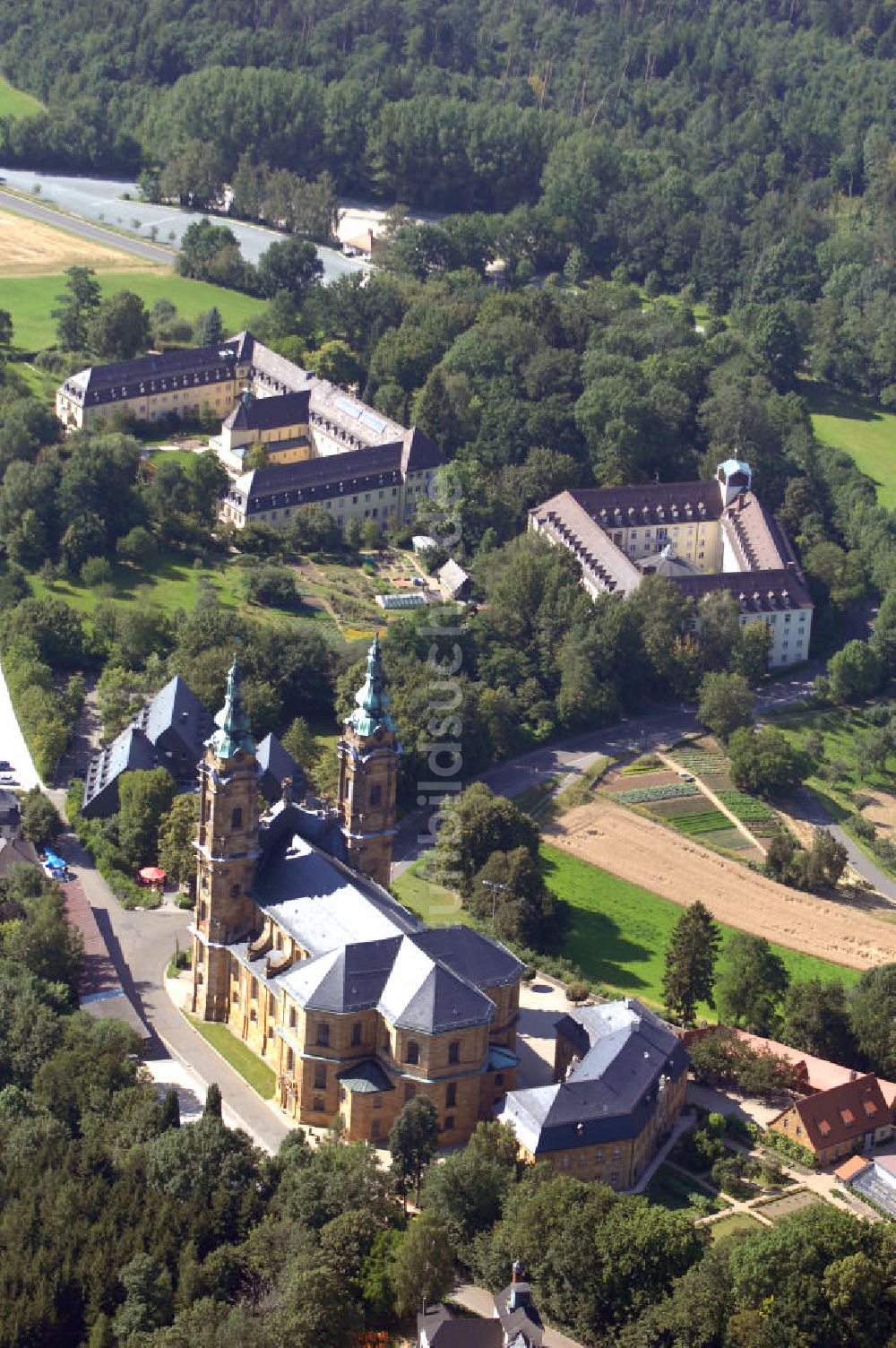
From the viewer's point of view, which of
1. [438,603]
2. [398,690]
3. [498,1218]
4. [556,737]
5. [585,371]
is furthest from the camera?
[585,371]

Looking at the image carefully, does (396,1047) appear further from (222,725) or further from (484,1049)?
(222,725)

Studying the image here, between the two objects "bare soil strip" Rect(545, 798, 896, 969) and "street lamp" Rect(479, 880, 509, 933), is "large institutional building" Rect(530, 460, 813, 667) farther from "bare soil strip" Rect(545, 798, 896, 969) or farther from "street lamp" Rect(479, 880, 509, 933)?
"street lamp" Rect(479, 880, 509, 933)

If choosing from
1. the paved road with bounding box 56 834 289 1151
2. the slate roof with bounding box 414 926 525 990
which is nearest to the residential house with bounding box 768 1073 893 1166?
the slate roof with bounding box 414 926 525 990

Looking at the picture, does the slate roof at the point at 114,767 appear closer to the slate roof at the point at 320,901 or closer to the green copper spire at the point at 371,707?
the slate roof at the point at 320,901

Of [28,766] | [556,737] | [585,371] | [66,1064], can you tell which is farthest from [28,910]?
[585,371]

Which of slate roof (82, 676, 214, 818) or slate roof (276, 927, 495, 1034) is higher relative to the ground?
slate roof (276, 927, 495, 1034)

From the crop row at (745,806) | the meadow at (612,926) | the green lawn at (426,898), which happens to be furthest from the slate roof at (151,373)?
the green lawn at (426,898)
